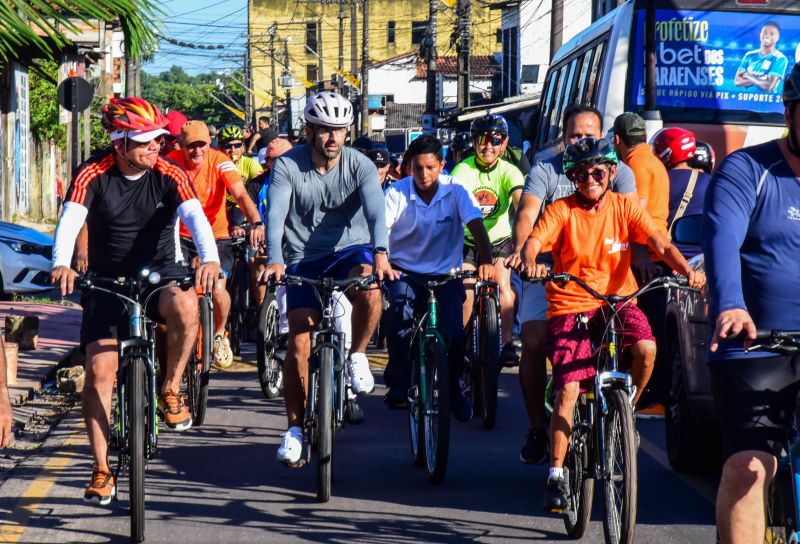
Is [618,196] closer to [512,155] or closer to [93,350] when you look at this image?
[93,350]

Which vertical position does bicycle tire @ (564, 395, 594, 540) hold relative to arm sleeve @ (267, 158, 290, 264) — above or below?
below

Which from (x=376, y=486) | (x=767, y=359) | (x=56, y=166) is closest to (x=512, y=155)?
(x=376, y=486)

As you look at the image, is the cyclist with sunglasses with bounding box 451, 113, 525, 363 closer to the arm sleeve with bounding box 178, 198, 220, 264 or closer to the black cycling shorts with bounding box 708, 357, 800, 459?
the arm sleeve with bounding box 178, 198, 220, 264

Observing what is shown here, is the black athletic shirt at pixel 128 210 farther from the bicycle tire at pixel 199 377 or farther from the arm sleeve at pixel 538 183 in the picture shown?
the bicycle tire at pixel 199 377

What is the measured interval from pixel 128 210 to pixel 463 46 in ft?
109

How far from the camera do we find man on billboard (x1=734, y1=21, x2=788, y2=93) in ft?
43.4

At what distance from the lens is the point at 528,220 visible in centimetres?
724

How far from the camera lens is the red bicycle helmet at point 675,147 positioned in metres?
9.55

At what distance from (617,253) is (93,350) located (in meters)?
2.56

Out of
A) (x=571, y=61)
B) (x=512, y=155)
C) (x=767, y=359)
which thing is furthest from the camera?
(x=571, y=61)

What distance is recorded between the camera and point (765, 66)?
43.7ft

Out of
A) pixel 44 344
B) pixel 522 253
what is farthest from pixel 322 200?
pixel 44 344

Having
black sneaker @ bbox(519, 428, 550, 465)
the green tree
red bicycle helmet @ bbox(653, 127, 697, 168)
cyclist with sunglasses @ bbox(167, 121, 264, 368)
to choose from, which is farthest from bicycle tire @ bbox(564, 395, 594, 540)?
the green tree

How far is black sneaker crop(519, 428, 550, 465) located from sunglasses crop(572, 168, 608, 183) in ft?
4.48
